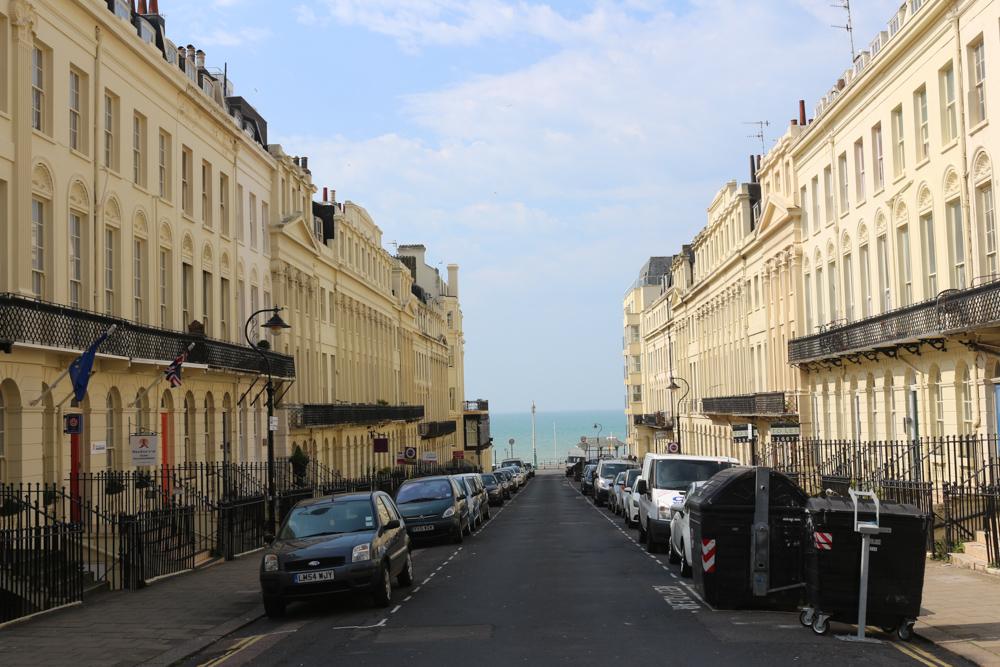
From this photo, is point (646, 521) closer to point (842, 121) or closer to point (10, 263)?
point (10, 263)

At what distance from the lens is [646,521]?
75.6 feet

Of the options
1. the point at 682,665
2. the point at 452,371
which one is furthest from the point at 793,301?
the point at 452,371

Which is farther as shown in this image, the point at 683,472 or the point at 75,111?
the point at 75,111

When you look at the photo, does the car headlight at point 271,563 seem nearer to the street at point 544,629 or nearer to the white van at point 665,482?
the street at point 544,629

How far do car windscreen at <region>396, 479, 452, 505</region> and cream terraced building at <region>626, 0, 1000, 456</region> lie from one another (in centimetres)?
1207

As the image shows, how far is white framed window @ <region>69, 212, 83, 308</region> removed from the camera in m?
22.0

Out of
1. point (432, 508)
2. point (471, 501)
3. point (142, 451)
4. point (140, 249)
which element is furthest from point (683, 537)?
point (140, 249)

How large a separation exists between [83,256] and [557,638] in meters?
15.5

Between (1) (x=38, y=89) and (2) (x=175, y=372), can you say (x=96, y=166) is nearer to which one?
(1) (x=38, y=89)

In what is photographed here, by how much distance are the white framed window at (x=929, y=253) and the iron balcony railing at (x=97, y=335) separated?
736 inches

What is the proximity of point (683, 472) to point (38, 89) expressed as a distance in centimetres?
1513

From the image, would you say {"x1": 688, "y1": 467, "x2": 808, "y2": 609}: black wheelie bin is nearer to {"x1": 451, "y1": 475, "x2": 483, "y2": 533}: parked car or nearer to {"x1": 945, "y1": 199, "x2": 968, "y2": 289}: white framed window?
{"x1": 945, "y1": 199, "x2": 968, "y2": 289}: white framed window

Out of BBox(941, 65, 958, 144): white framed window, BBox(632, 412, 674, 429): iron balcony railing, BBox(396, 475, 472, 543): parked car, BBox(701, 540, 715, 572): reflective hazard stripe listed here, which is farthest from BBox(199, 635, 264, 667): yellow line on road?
BBox(632, 412, 674, 429): iron balcony railing

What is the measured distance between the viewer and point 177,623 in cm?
1367
